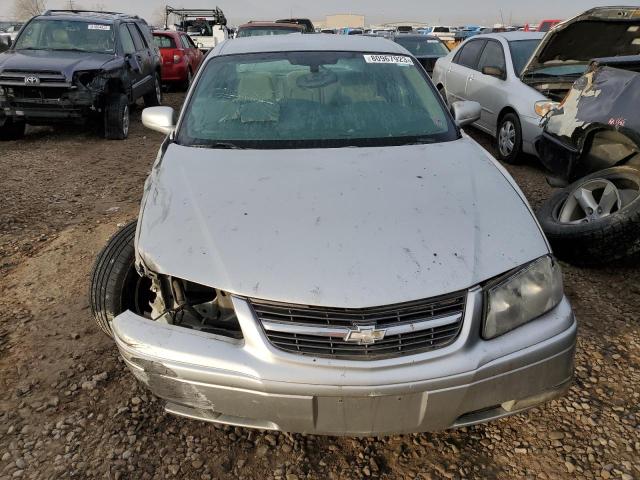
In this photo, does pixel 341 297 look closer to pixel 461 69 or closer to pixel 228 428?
pixel 228 428

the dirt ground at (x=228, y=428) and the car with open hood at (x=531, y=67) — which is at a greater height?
the car with open hood at (x=531, y=67)

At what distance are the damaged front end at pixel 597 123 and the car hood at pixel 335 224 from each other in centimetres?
168

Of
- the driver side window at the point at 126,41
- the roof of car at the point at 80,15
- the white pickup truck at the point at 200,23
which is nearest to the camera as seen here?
the roof of car at the point at 80,15

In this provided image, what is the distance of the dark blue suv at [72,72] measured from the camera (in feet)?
21.7

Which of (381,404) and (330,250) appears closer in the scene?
(381,404)

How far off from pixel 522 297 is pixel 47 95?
6.95 m

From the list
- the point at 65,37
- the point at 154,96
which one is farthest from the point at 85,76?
the point at 154,96

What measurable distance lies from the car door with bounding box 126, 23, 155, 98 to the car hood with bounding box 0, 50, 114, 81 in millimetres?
1047

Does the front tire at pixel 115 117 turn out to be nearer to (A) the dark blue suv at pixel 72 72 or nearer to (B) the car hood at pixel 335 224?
(A) the dark blue suv at pixel 72 72

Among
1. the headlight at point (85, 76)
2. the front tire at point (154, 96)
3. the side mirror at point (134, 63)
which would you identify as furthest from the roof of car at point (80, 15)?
the headlight at point (85, 76)

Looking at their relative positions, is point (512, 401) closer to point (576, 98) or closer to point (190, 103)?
point (190, 103)

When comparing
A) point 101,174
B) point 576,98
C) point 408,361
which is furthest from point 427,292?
Answer: point 101,174

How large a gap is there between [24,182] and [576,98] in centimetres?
558

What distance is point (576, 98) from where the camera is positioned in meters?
4.05
